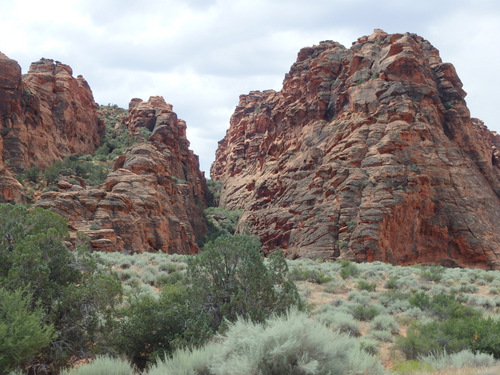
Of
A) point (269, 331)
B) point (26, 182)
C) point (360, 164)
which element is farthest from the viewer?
point (360, 164)

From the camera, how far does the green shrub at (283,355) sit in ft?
15.8

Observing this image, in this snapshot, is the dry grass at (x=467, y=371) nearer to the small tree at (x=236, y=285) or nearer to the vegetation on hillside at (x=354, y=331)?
the vegetation on hillside at (x=354, y=331)

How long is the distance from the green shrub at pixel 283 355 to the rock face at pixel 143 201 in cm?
2099

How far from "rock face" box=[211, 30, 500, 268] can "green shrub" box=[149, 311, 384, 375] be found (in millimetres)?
28334

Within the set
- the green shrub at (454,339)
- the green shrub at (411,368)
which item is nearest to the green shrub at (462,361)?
the green shrub at (411,368)

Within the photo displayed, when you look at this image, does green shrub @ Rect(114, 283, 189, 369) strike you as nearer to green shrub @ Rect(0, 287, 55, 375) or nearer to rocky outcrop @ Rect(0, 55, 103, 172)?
green shrub @ Rect(0, 287, 55, 375)

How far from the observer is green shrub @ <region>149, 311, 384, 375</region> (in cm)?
483

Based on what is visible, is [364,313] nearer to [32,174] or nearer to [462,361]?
[462,361]

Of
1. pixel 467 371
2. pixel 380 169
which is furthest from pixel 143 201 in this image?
pixel 467 371

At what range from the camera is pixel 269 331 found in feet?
16.8

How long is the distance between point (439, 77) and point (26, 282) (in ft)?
156

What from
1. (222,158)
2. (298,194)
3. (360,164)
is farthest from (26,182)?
(222,158)

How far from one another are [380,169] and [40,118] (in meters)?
34.2

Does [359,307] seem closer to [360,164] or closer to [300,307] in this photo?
[300,307]
